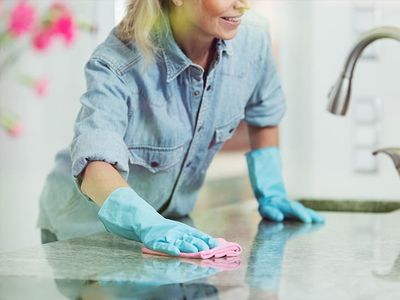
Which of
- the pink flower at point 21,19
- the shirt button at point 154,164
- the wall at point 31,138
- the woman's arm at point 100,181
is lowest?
the wall at point 31,138

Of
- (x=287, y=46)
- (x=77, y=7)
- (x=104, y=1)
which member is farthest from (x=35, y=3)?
(x=287, y=46)

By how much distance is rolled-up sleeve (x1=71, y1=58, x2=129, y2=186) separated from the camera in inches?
52.7

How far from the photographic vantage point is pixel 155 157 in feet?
5.09

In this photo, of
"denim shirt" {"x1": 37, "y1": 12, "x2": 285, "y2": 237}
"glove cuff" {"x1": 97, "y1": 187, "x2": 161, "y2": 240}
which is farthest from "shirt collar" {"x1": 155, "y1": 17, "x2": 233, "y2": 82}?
"glove cuff" {"x1": 97, "y1": 187, "x2": 161, "y2": 240}

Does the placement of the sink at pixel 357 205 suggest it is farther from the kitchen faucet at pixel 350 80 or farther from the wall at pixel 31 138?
the wall at pixel 31 138

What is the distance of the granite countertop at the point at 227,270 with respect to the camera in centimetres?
101

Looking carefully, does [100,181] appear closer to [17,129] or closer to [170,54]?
[170,54]

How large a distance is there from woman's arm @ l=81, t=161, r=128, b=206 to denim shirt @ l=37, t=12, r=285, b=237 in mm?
12

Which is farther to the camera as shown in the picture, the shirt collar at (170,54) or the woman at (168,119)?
the shirt collar at (170,54)

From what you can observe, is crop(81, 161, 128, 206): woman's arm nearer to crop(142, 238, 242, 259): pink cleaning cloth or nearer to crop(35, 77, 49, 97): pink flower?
crop(142, 238, 242, 259): pink cleaning cloth

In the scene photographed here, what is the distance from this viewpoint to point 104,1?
1.93 m

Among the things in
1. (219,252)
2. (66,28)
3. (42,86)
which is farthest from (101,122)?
(42,86)

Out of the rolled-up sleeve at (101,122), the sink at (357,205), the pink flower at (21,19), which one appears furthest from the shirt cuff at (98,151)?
the sink at (357,205)

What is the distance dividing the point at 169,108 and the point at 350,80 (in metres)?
0.35
